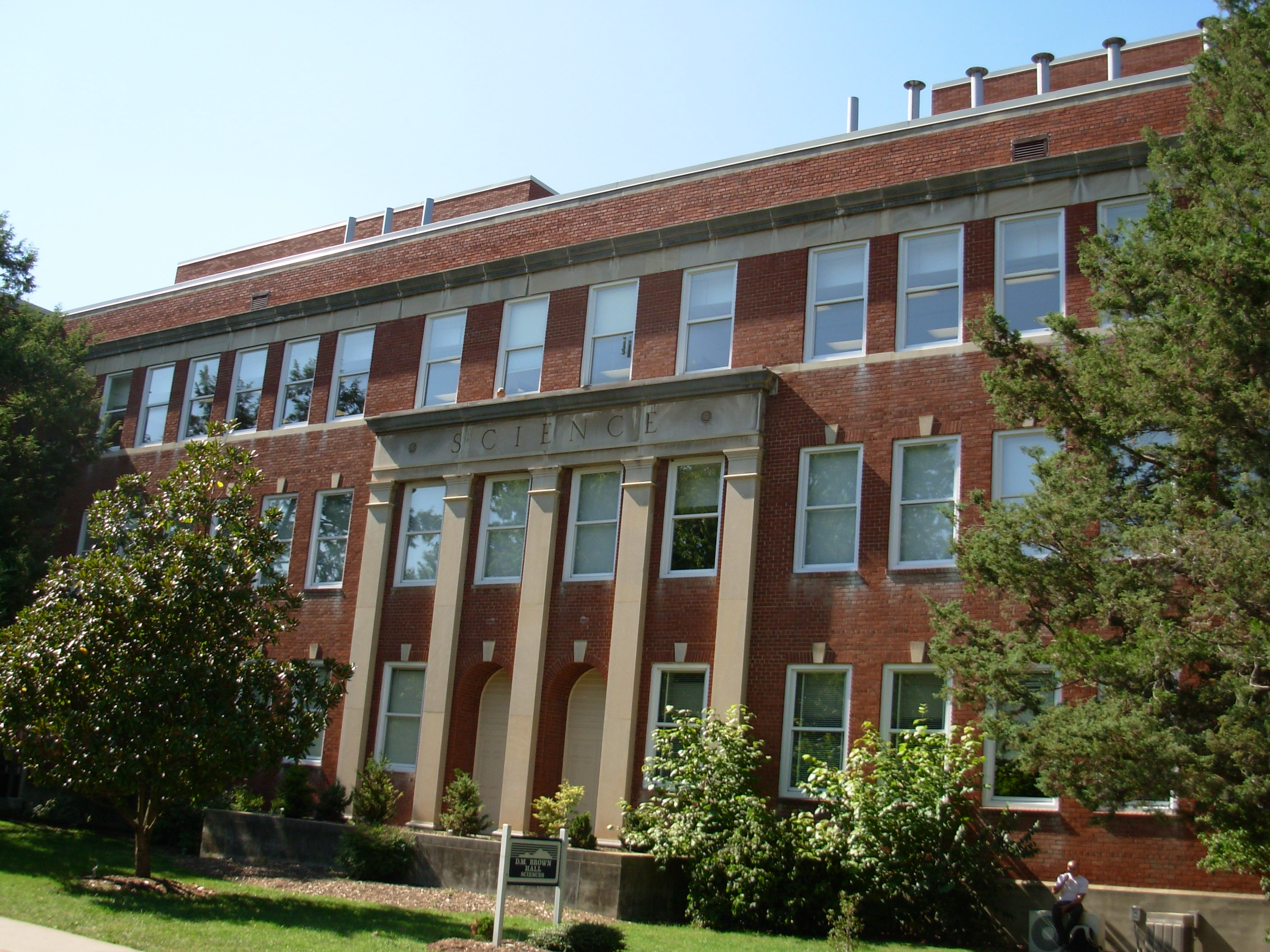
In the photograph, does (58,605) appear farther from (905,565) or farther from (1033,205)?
(1033,205)

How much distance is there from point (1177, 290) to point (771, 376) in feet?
27.2

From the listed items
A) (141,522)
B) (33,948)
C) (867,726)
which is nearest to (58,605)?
(141,522)

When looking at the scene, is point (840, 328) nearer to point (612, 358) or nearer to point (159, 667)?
point (612, 358)

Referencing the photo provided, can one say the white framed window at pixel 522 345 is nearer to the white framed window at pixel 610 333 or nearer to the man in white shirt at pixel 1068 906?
the white framed window at pixel 610 333

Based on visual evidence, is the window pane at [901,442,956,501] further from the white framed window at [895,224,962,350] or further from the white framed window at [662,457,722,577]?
the white framed window at [662,457,722,577]

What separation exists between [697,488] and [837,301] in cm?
396

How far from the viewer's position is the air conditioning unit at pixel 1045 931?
16.0 metres

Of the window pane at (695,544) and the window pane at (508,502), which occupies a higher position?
the window pane at (508,502)

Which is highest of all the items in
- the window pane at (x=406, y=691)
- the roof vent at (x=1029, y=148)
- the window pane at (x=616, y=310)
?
the roof vent at (x=1029, y=148)

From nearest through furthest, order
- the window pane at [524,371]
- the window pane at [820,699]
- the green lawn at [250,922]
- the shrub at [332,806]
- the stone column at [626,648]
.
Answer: the green lawn at [250,922], the window pane at [820,699], the stone column at [626,648], the shrub at [332,806], the window pane at [524,371]

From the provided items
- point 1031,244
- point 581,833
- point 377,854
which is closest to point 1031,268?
point 1031,244

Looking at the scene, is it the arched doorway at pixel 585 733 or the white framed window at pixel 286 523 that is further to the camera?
the white framed window at pixel 286 523

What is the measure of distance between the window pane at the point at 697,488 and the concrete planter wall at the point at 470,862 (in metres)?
6.22

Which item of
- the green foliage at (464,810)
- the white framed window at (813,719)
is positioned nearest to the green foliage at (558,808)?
the green foliage at (464,810)
